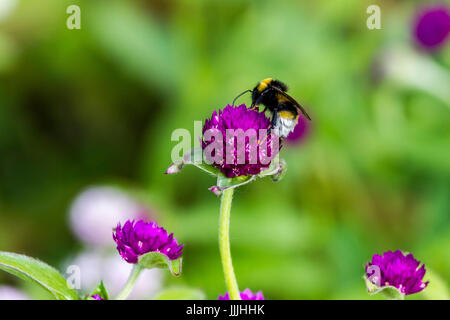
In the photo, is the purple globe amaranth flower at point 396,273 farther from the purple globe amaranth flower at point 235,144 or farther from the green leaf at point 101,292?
the green leaf at point 101,292

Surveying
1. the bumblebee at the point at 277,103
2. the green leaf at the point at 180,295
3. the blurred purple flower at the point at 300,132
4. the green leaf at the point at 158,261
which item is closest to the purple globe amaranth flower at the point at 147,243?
the green leaf at the point at 158,261

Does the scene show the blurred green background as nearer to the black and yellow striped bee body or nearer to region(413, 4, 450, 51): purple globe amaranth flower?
region(413, 4, 450, 51): purple globe amaranth flower

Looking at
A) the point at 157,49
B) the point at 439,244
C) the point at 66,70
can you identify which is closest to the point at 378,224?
the point at 439,244

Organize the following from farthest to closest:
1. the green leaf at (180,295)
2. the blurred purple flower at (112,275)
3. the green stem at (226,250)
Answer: the blurred purple flower at (112,275) < the green leaf at (180,295) < the green stem at (226,250)

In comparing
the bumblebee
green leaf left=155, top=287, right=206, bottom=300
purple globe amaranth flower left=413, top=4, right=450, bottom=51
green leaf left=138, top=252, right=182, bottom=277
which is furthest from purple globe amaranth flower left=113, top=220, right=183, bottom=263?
purple globe amaranth flower left=413, top=4, right=450, bottom=51

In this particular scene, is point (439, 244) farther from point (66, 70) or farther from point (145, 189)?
point (66, 70)

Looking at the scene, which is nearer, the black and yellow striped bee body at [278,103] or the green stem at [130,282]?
the green stem at [130,282]
